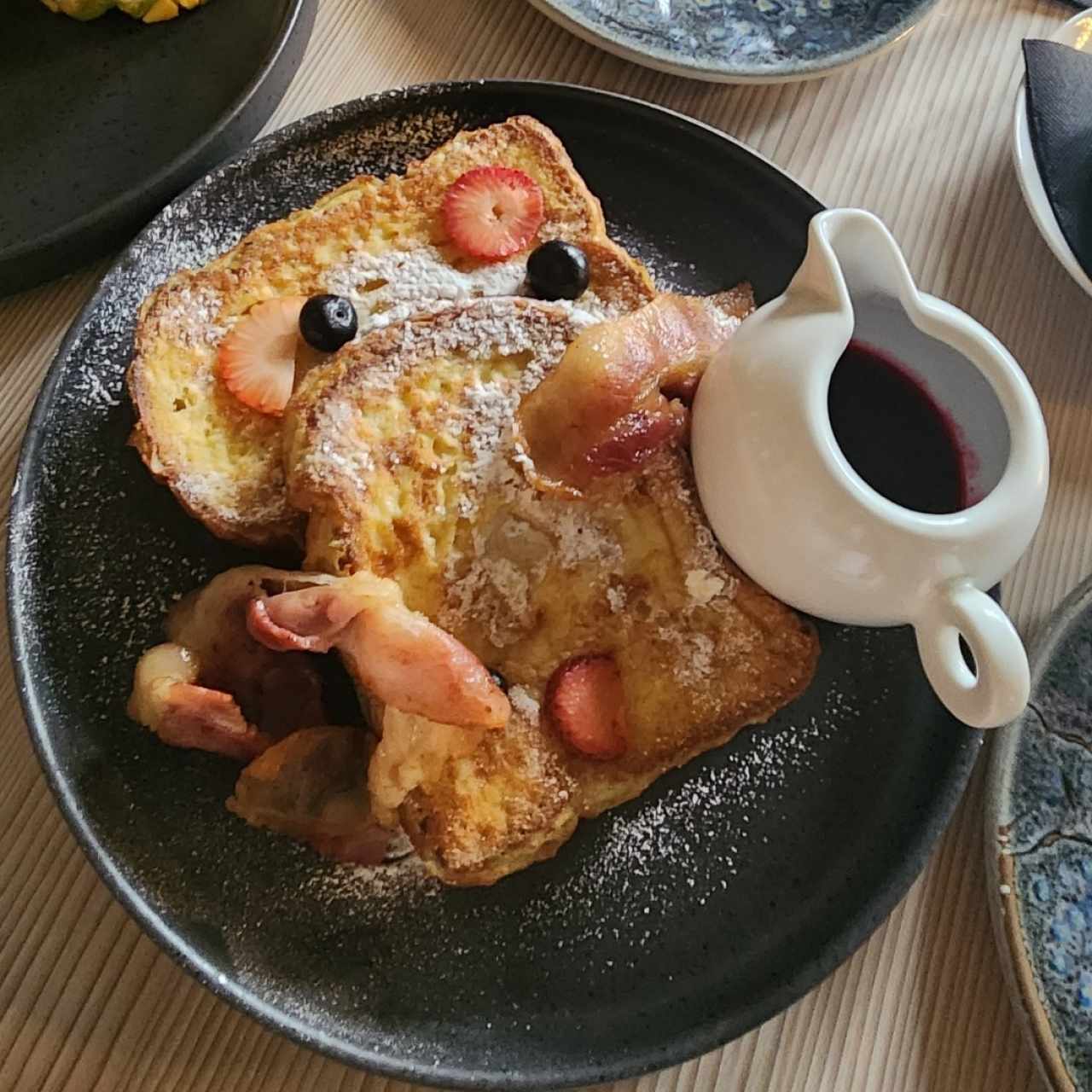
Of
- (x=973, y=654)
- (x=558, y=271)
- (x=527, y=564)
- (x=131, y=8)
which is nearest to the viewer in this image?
(x=973, y=654)

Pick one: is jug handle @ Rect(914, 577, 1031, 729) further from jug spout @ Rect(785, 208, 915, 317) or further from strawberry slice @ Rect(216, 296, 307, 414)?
strawberry slice @ Rect(216, 296, 307, 414)

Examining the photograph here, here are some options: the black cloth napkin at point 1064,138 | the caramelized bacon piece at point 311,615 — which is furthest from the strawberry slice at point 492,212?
the black cloth napkin at point 1064,138

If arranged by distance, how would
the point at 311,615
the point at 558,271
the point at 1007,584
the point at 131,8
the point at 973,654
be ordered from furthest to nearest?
the point at 131,8
the point at 1007,584
the point at 558,271
the point at 311,615
the point at 973,654

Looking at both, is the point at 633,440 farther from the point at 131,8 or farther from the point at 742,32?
the point at 131,8

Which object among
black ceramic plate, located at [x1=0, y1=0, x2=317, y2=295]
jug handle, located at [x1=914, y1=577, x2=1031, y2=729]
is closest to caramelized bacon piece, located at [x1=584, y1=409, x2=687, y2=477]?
jug handle, located at [x1=914, y1=577, x2=1031, y2=729]

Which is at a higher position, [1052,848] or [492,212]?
[492,212]

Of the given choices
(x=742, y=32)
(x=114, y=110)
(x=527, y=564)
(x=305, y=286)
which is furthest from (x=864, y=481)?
(x=114, y=110)

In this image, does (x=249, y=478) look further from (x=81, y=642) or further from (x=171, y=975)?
(x=171, y=975)
